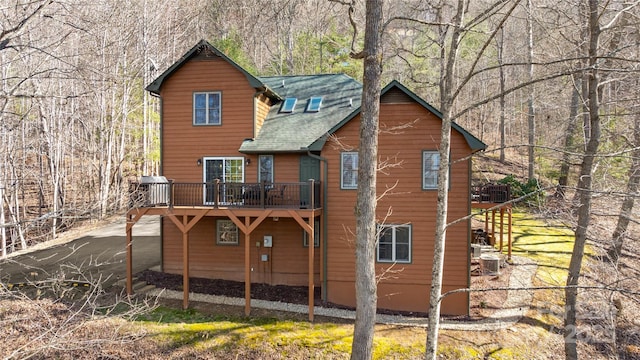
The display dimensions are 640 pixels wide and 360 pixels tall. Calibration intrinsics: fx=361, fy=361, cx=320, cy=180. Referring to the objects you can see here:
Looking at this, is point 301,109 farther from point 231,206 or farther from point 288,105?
point 231,206

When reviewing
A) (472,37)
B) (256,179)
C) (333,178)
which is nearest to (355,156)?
(333,178)

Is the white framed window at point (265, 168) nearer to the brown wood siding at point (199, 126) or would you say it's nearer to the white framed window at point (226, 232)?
the brown wood siding at point (199, 126)

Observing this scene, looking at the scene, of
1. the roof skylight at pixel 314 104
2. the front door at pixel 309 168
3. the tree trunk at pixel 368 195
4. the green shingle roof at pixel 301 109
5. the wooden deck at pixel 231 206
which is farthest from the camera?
the roof skylight at pixel 314 104

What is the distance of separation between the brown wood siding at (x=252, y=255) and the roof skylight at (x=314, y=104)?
450cm

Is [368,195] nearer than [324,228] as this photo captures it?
Yes

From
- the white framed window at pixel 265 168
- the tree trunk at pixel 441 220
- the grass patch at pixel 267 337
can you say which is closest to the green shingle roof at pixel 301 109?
the white framed window at pixel 265 168

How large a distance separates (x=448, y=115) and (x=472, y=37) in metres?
17.3

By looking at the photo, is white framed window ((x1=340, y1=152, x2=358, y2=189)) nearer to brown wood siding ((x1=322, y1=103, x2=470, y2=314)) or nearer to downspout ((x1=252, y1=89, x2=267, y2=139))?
brown wood siding ((x1=322, y1=103, x2=470, y2=314))

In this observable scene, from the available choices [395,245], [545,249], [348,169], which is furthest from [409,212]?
[545,249]

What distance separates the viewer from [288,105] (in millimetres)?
14781

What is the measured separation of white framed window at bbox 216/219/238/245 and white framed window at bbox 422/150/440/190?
709cm

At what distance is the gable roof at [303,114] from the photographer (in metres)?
12.9

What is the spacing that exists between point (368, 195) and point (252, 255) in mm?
7420

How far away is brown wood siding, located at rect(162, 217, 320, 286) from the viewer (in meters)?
13.2
